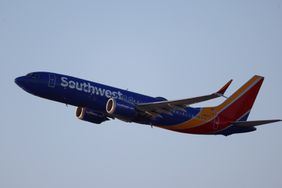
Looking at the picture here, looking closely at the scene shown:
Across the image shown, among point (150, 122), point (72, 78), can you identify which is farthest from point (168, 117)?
point (72, 78)

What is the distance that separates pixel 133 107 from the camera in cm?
5469


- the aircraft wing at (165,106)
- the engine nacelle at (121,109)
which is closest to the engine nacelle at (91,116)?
the engine nacelle at (121,109)

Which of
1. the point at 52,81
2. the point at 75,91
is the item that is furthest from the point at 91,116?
the point at 52,81

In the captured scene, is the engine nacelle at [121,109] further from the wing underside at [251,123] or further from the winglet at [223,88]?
the wing underside at [251,123]

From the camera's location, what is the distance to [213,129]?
6106 centimetres

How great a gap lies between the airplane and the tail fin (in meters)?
0.13

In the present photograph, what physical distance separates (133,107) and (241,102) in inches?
628

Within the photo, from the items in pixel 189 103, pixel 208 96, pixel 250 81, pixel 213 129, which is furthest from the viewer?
pixel 250 81

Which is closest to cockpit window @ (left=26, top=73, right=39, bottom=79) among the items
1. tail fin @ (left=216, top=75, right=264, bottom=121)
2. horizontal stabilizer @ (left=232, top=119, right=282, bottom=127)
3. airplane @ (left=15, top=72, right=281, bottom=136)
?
airplane @ (left=15, top=72, right=281, bottom=136)

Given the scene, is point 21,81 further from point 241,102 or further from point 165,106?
point 241,102

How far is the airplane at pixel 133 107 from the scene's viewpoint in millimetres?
53562

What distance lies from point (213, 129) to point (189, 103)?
8.93 meters

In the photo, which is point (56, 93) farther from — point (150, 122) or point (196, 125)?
point (196, 125)

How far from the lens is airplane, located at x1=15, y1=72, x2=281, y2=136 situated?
53.6m
